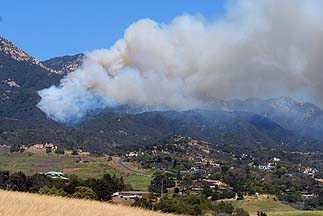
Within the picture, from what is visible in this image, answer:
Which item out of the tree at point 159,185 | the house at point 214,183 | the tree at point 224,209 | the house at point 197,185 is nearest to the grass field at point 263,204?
the house at point 197,185

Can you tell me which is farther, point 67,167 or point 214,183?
point 67,167

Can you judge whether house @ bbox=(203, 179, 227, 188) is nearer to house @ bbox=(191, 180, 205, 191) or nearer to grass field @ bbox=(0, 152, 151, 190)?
house @ bbox=(191, 180, 205, 191)

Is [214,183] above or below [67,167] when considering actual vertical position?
below

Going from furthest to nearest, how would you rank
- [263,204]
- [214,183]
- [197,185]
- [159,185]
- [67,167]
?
[67,167] → [214,183] → [197,185] → [159,185] → [263,204]

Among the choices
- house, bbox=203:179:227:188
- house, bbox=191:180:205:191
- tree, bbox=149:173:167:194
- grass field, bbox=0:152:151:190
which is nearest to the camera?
tree, bbox=149:173:167:194

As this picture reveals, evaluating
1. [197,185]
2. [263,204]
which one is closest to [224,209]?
[263,204]

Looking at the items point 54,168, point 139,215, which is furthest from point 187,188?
point 139,215

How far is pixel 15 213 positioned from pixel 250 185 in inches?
5682

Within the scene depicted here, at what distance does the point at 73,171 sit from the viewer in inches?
6786

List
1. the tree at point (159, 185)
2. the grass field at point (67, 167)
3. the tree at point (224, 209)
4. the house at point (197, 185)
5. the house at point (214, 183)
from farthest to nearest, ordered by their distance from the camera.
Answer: the grass field at point (67, 167) → the house at point (214, 183) → the house at point (197, 185) → the tree at point (159, 185) → the tree at point (224, 209)

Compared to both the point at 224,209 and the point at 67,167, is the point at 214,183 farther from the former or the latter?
the point at 224,209

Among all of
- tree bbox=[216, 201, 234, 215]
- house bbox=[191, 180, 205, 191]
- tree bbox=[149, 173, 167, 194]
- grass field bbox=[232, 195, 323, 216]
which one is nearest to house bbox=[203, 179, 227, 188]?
house bbox=[191, 180, 205, 191]

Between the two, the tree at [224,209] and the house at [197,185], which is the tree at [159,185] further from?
the tree at [224,209]

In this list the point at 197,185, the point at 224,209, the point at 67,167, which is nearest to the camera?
the point at 224,209
